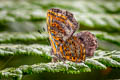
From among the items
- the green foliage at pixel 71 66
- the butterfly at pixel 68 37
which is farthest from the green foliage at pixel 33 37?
the butterfly at pixel 68 37

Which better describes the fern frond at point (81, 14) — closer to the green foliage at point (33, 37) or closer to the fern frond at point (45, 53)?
the green foliage at point (33, 37)

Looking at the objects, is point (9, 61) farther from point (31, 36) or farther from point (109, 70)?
point (109, 70)

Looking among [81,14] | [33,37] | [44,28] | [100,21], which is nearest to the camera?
[44,28]

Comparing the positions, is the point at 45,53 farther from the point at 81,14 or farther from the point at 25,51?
the point at 81,14

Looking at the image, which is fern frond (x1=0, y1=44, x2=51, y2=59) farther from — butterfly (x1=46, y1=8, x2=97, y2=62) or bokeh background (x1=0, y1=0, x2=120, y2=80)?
butterfly (x1=46, y1=8, x2=97, y2=62)

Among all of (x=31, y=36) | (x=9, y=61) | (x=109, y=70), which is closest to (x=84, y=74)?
(x=109, y=70)

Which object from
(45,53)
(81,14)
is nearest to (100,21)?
(81,14)
